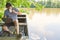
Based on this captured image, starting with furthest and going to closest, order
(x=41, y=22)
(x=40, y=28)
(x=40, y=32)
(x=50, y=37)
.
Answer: (x=41, y=22), (x=40, y=28), (x=40, y=32), (x=50, y=37)

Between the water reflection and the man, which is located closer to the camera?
the man

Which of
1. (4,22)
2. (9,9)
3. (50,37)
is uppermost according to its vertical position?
(9,9)

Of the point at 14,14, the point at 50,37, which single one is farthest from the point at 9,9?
the point at 50,37

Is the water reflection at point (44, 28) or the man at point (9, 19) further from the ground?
the man at point (9, 19)

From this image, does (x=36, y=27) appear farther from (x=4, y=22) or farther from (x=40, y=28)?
(x=4, y=22)

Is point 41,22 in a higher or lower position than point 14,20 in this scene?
lower

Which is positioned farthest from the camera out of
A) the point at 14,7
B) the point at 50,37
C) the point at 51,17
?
the point at 51,17

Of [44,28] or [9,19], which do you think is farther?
[44,28]

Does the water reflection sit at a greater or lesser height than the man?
lesser

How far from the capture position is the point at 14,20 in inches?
84.3

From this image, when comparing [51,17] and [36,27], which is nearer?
[36,27]

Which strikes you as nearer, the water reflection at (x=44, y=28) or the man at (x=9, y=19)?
the man at (x=9, y=19)

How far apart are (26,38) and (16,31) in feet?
0.51

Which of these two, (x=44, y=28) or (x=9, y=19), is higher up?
(x=9, y=19)
